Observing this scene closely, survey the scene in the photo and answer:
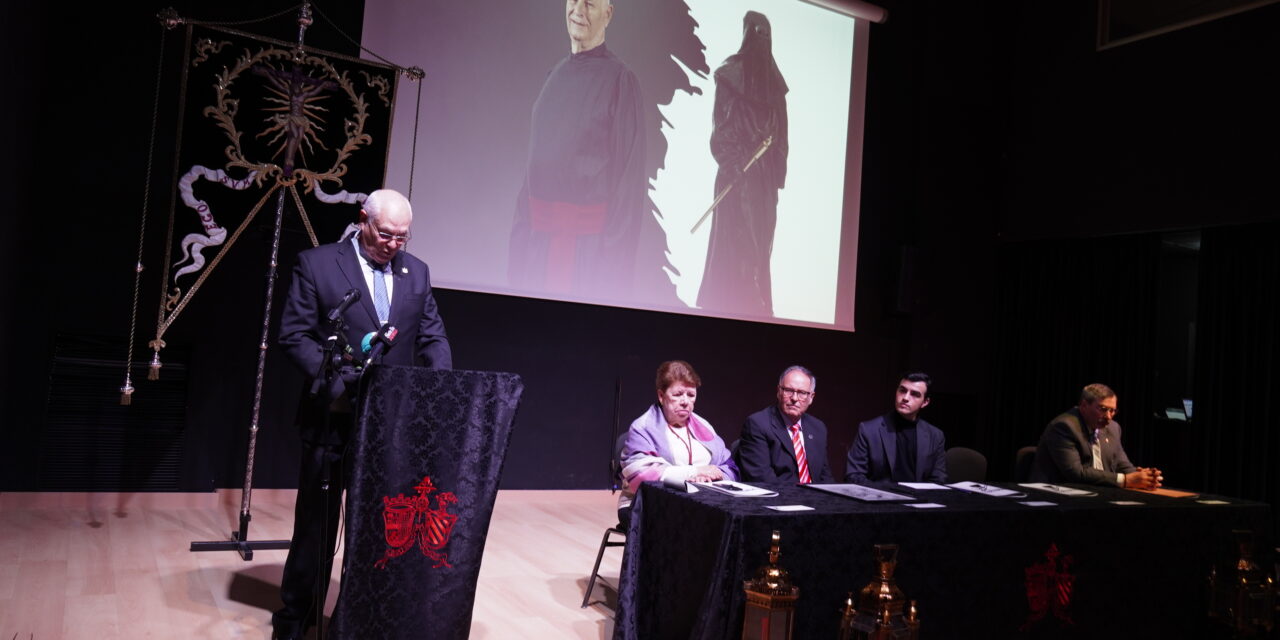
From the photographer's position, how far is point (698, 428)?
12.5ft

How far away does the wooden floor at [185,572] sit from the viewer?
3238 millimetres

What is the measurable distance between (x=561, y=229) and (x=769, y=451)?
2.83 metres

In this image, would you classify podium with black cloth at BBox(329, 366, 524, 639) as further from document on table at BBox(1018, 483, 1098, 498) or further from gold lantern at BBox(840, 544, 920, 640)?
document on table at BBox(1018, 483, 1098, 498)

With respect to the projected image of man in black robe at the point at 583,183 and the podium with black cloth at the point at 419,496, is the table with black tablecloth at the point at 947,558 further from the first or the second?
the projected image of man in black robe at the point at 583,183

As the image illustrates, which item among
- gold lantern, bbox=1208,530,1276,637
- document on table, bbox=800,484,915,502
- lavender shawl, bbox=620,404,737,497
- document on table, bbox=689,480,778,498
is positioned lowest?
gold lantern, bbox=1208,530,1276,637

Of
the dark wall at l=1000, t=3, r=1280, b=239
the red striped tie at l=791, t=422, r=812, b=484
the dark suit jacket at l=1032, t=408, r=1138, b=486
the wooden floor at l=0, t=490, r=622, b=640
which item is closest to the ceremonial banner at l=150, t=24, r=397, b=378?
the wooden floor at l=0, t=490, r=622, b=640

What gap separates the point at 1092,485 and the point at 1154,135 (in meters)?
3.93

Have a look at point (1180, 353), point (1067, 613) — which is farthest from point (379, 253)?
point (1180, 353)

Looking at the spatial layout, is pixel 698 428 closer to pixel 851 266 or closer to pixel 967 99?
pixel 851 266

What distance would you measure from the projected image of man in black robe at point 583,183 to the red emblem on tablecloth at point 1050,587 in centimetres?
369

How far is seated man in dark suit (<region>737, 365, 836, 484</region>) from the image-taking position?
12.8ft

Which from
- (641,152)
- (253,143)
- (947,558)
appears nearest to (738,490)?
(947,558)

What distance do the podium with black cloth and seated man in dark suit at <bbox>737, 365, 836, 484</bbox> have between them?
57.0 inches

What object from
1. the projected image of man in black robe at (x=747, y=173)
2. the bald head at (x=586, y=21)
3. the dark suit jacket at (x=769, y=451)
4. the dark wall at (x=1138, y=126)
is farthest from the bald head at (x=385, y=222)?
the dark wall at (x=1138, y=126)
